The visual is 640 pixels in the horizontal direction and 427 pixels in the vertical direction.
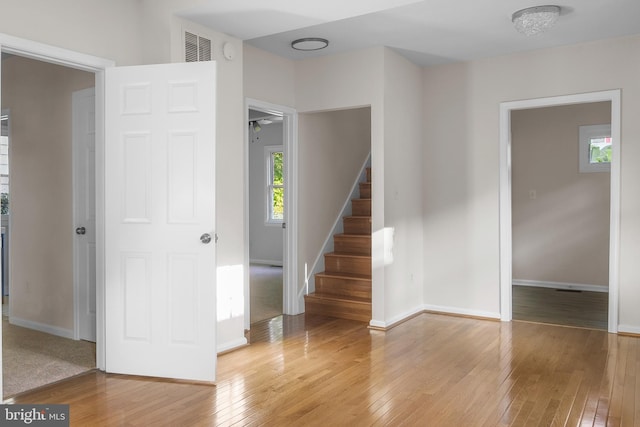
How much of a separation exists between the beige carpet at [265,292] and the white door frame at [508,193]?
233cm

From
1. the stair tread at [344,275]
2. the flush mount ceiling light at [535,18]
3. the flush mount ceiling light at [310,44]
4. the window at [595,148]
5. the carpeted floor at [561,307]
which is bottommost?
the carpeted floor at [561,307]

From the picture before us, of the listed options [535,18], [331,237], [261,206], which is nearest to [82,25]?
[535,18]

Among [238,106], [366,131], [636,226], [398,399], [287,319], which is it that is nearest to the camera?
[398,399]

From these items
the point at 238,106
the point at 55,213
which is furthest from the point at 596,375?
the point at 55,213

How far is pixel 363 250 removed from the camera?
573 centimetres

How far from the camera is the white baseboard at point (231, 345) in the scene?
4.04 metres

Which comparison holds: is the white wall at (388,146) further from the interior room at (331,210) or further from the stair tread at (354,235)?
the stair tread at (354,235)

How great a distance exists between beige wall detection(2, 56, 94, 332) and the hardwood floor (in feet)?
4.73

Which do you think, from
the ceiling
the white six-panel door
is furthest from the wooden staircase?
the white six-panel door

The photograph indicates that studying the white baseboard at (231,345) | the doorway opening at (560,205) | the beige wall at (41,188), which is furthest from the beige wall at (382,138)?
the doorway opening at (560,205)

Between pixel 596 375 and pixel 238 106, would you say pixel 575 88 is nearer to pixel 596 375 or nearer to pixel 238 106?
pixel 596 375

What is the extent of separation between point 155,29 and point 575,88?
12.0ft

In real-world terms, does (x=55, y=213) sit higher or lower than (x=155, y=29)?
lower

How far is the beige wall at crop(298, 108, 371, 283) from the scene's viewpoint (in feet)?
17.9
